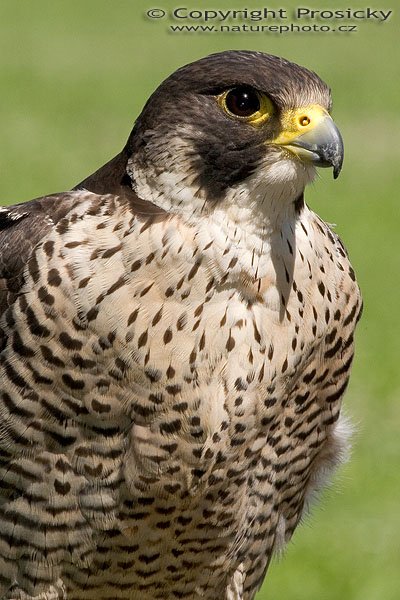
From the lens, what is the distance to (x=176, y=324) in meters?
4.70

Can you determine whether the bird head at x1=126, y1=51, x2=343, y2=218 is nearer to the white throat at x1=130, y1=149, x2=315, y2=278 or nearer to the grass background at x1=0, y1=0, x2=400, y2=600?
the white throat at x1=130, y1=149, x2=315, y2=278

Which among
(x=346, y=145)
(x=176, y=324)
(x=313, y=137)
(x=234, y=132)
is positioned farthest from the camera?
(x=346, y=145)

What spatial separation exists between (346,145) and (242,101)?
15.0m

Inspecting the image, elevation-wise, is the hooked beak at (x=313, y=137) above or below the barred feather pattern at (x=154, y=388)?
above

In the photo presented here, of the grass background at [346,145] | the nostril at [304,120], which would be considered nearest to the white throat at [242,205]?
the nostril at [304,120]

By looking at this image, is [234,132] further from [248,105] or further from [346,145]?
[346,145]

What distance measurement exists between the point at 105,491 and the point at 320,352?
86 centimetres

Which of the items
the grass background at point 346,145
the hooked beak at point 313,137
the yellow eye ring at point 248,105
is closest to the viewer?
the hooked beak at point 313,137

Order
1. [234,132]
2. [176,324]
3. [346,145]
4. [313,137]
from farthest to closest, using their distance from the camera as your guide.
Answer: [346,145] → [176,324] → [234,132] → [313,137]

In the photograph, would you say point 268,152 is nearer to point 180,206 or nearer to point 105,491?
point 180,206

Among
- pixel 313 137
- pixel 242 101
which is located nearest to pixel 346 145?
pixel 242 101

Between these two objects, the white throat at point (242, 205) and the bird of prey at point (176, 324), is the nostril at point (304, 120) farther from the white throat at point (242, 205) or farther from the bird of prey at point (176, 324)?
the white throat at point (242, 205)

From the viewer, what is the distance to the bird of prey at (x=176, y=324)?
15.1 feet

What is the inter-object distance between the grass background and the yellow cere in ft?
1.85
